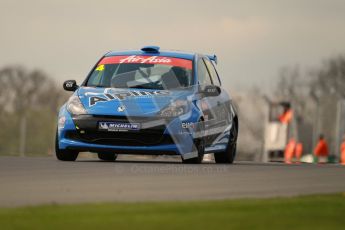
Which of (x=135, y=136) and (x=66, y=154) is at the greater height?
(x=135, y=136)

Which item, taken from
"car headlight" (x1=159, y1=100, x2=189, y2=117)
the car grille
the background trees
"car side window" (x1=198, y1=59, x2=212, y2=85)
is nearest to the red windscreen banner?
"car side window" (x1=198, y1=59, x2=212, y2=85)

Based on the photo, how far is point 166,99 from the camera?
1625cm

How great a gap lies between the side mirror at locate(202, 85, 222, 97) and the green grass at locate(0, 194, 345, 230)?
696 centimetres

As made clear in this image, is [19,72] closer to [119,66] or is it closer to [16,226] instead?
[119,66]

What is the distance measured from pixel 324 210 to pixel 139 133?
6863 mm

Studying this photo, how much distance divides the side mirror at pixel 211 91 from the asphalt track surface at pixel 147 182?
4.66 ft

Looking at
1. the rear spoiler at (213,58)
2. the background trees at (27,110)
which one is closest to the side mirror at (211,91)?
the rear spoiler at (213,58)

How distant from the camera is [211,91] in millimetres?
16828

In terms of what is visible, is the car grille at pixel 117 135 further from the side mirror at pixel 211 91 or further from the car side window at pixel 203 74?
the car side window at pixel 203 74

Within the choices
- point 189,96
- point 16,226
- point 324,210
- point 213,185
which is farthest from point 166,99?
point 16,226

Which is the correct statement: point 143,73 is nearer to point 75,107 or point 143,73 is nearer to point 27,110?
point 75,107

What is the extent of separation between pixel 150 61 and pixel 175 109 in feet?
5.13

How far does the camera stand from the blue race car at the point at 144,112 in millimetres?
15945

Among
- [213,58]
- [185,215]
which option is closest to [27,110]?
[213,58]
